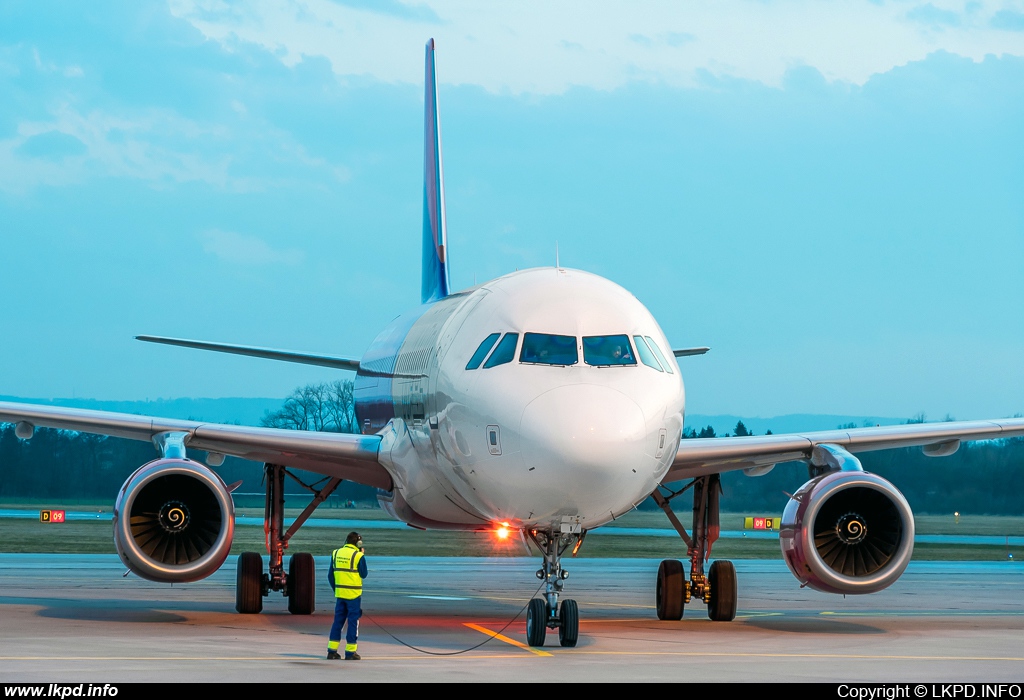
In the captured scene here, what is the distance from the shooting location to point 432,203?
87.2 ft

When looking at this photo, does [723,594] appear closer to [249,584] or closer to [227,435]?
[249,584]

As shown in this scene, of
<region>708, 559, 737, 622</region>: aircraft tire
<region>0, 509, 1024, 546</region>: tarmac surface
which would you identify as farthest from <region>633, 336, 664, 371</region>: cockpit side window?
<region>0, 509, 1024, 546</region>: tarmac surface

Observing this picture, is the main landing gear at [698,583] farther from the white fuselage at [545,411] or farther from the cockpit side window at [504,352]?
the cockpit side window at [504,352]

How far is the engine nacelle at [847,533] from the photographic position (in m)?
16.6

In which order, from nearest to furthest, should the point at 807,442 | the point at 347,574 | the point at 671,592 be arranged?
the point at 347,574, the point at 807,442, the point at 671,592

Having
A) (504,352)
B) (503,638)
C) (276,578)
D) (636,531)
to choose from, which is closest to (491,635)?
(503,638)

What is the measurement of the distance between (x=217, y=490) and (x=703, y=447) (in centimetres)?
560

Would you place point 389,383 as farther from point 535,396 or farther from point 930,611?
point 930,611

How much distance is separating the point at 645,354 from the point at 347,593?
3.59m

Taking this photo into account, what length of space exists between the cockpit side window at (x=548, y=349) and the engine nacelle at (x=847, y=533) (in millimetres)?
4401

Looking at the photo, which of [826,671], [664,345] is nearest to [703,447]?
[664,345]

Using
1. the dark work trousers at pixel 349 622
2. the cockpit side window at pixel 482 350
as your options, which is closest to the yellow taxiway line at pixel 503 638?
the dark work trousers at pixel 349 622

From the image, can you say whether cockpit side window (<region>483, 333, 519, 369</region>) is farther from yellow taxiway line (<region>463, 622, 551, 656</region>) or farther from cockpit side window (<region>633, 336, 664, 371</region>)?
yellow taxiway line (<region>463, 622, 551, 656</region>)

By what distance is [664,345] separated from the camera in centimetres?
1471
